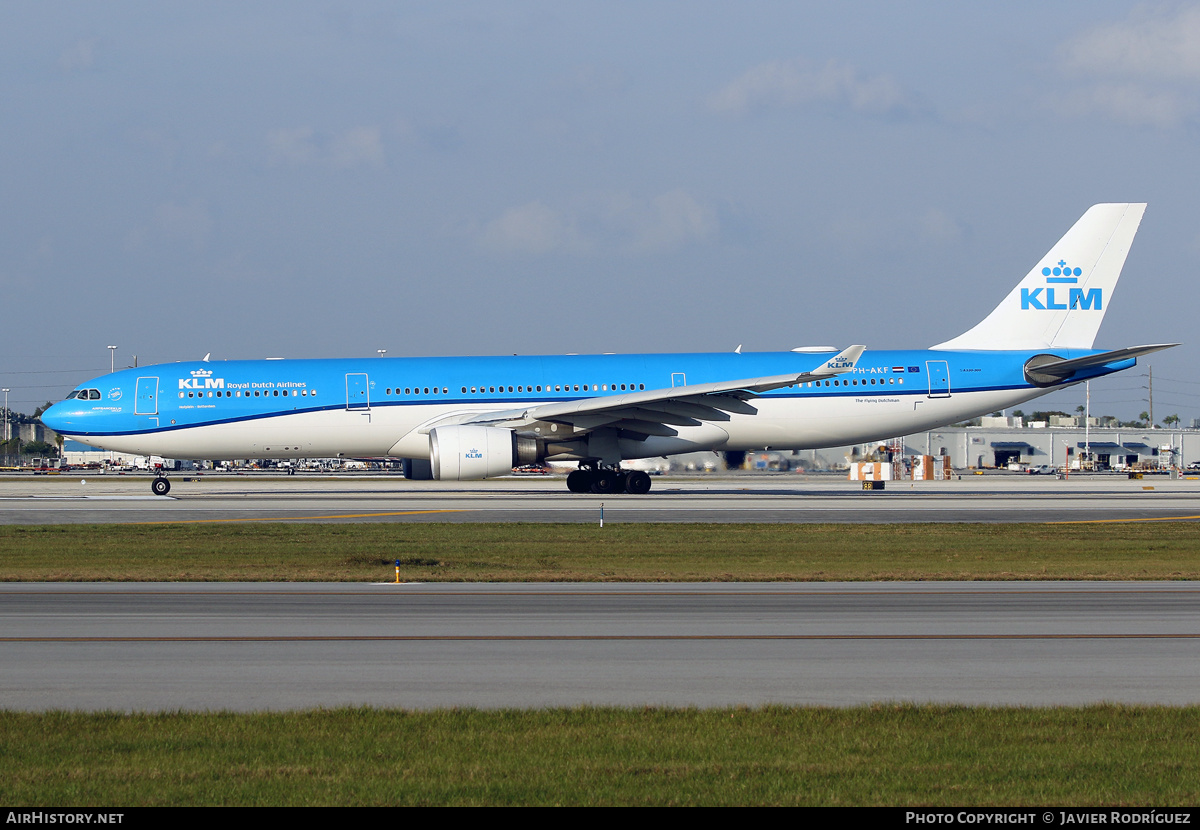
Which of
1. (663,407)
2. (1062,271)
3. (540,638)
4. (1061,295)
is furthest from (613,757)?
(1062,271)

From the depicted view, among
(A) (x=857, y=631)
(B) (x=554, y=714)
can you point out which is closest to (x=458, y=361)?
(A) (x=857, y=631)

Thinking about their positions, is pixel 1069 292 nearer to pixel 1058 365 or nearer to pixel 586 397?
pixel 1058 365

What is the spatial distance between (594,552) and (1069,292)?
83.4 ft

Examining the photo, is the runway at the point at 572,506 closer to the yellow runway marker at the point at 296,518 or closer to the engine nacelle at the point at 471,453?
the yellow runway marker at the point at 296,518

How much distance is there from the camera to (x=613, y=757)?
705cm

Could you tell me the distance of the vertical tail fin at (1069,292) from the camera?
128 feet

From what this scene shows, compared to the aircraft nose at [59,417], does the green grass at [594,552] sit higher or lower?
lower

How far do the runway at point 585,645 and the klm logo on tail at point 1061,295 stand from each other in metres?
24.7

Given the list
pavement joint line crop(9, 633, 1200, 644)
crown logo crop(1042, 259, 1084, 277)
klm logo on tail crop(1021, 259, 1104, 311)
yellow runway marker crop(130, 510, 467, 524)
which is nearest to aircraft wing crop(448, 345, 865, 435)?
yellow runway marker crop(130, 510, 467, 524)

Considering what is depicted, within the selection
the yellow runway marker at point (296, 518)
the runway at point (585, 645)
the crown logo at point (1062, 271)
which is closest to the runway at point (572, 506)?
the yellow runway marker at point (296, 518)

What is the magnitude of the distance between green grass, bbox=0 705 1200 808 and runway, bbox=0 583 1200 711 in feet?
1.91

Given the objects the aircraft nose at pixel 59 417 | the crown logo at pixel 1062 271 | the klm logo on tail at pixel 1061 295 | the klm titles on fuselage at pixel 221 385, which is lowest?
the aircraft nose at pixel 59 417

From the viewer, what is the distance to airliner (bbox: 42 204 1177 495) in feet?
120
